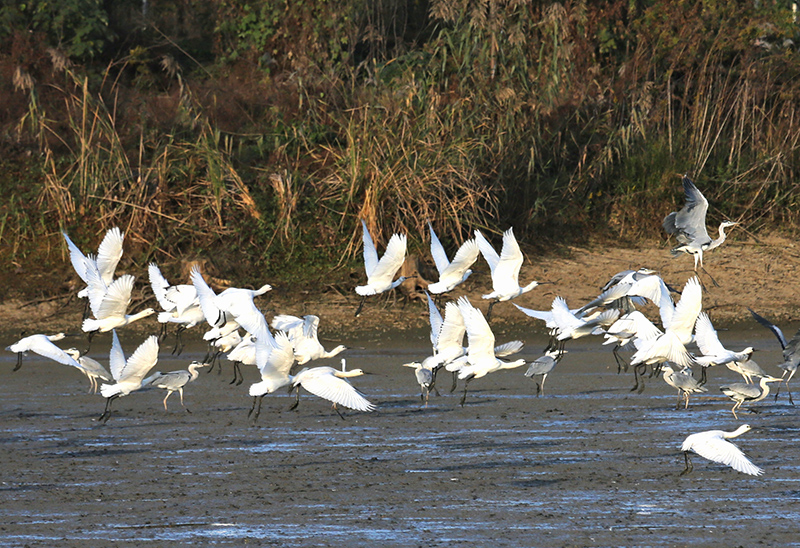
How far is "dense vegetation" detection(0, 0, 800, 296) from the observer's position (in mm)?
16781

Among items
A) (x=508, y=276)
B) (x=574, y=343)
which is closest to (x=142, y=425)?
(x=508, y=276)

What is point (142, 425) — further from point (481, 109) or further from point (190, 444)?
point (481, 109)

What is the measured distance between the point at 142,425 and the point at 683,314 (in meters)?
4.55

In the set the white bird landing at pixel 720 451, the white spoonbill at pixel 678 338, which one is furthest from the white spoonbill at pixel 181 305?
the white bird landing at pixel 720 451

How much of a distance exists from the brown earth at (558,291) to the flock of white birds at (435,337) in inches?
83.3

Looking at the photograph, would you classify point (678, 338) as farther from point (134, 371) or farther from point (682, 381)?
point (134, 371)

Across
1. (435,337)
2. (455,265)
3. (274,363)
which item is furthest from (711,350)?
(274,363)

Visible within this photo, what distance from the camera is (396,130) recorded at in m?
17.1

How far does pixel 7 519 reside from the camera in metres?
6.85

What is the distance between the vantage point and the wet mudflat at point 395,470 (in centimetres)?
661

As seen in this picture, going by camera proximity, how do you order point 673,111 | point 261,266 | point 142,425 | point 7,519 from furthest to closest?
point 673,111, point 261,266, point 142,425, point 7,519

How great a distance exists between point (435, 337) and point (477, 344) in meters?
1.08

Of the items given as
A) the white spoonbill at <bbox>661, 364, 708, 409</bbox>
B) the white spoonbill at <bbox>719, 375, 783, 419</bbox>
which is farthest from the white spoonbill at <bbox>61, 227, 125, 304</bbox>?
the white spoonbill at <bbox>719, 375, 783, 419</bbox>

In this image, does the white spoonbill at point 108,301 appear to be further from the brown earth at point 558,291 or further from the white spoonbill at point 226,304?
the brown earth at point 558,291
